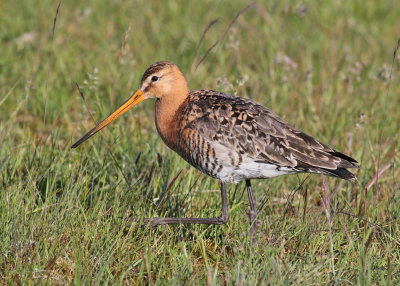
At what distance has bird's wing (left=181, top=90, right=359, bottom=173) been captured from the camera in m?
4.71

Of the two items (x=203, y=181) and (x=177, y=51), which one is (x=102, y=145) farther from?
(x=177, y=51)

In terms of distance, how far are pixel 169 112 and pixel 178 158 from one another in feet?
2.16

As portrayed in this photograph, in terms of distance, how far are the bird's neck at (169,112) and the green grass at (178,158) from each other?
0.20 metres

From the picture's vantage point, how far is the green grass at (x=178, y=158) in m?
4.12

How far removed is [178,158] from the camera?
5598 millimetres

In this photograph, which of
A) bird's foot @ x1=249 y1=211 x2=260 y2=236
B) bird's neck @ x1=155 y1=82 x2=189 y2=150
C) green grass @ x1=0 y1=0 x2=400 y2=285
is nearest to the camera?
green grass @ x1=0 y1=0 x2=400 y2=285

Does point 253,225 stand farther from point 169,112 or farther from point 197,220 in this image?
point 169,112

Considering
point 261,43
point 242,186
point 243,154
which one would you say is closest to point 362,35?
point 261,43

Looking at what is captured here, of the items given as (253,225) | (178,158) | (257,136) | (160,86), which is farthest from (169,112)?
(253,225)

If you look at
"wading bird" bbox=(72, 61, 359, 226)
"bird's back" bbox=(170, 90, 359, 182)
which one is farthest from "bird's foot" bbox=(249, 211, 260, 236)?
"bird's back" bbox=(170, 90, 359, 182)

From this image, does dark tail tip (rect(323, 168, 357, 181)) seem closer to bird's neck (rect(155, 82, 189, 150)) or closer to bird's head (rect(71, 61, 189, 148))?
bird's neck (rect(155, 82, 189, 150))

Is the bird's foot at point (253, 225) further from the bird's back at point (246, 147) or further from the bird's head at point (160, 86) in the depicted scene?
the bird's head at point (160, 86)

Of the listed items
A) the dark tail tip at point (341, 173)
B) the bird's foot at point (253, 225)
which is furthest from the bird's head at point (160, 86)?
the dark tail tip at point (341, 173)

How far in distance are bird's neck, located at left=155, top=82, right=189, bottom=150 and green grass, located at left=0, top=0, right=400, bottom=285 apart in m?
0.20
